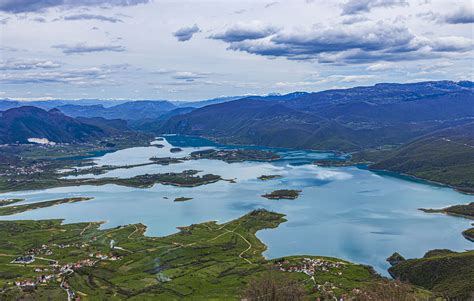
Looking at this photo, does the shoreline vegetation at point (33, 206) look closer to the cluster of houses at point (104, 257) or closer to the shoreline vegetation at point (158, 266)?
the shoreline vegetation at point (158, 266)

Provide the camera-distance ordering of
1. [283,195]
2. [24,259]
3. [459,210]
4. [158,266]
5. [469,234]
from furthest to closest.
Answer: [283,195]
[459,210]
[469,234]
[24,259]
[158,266]

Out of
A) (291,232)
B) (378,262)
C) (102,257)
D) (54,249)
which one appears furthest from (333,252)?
(54,249)

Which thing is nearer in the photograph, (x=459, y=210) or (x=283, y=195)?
(x=459, y=210)

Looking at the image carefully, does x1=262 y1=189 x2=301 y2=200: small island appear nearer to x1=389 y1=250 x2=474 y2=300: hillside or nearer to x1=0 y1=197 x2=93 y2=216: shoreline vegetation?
x1=0 y1=197 x2=93 y2=216: shoreline vegetation

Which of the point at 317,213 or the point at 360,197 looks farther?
the point at 360,197

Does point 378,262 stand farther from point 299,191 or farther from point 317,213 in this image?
point 299,191

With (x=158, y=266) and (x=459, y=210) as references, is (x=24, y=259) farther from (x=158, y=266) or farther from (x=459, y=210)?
(x=459, y=210)

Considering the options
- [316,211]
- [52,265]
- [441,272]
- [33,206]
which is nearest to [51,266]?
[52,265]
